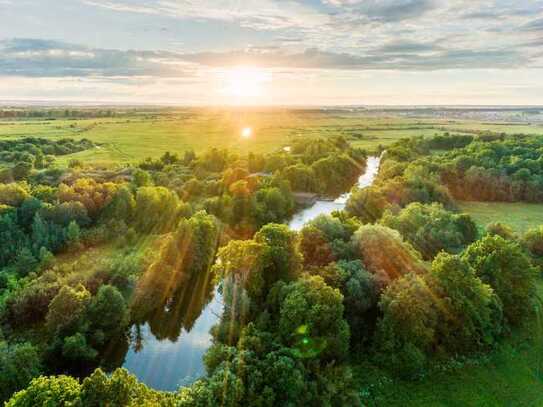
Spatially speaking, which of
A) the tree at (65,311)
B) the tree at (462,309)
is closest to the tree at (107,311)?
the tree at (65,311)

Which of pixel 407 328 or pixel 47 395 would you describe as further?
pixel 407 328

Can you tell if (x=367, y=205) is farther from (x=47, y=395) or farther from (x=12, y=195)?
(x=47, y=395)

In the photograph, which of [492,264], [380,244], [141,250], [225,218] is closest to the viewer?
[492,264]

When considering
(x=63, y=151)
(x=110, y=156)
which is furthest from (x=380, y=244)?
(x=63, y=151)

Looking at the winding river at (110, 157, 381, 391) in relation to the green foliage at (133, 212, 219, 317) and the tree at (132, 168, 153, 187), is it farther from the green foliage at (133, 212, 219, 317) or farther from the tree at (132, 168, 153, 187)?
the tree at (132, 168, 153, 187)

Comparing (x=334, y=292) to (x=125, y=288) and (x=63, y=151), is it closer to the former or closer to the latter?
(x=125, y=288)

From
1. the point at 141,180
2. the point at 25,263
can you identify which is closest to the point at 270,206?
the point at 141,180
